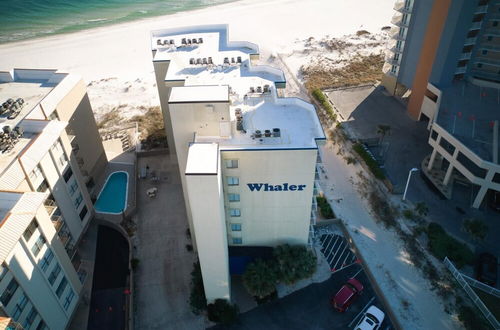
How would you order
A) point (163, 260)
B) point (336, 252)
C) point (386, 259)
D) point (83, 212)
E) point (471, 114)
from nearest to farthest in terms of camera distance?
point (386, 259) < point (163, 260) < point (336, 252) < point (83, 212) < point (471, 114)

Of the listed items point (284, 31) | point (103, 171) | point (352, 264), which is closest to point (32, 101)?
point (103, 171)

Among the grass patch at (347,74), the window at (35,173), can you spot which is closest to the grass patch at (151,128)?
the window at (35,173)

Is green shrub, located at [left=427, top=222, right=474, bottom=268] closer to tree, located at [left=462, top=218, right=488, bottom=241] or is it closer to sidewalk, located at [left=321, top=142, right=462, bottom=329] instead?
tree, located at [left=462, top=218, right=488, bottom=241]

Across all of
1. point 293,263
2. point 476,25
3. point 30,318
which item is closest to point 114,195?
point 30,318

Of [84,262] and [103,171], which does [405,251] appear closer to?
[84,262]

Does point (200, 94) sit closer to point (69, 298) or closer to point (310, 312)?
point (69, 298)

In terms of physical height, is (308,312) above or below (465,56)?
below

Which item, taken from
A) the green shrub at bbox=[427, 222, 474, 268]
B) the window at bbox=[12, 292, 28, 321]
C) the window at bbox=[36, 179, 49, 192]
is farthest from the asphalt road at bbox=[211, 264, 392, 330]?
the window at bbox=[36, 179, 49, 192]
